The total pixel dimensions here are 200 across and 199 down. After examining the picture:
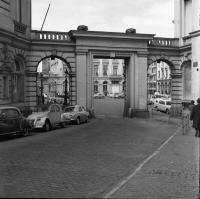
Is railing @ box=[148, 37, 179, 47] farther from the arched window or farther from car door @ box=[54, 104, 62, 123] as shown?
car door @ box=[54, 104, 62, 123]

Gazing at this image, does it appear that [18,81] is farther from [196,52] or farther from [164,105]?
[164,105]

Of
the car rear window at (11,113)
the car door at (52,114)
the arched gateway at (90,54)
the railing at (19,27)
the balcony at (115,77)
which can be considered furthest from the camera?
the balcony at (115,77)

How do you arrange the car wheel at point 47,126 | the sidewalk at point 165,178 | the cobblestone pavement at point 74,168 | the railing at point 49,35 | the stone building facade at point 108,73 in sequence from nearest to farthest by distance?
the sidewalk at point 165,178 → the cobblestone pavement at point 74,168 → the car wheel at point 47,126 → the railing at point 49,35 → the stone building facade at point 108,73

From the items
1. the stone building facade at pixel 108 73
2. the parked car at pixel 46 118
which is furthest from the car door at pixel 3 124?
the stone building facade at pixel 108 73

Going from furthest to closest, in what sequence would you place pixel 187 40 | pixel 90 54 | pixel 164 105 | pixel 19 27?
1. pixel 164 105
2. pixel 187 40
3. pixel 90 54
4. pixel 19 27

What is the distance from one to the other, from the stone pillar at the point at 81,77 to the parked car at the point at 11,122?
14214 millimetres

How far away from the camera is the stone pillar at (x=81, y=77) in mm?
34812

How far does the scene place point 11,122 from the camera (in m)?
19.4

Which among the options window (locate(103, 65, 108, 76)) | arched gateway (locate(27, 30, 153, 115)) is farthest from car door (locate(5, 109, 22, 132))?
window (locate(103, 65, 108, 76))

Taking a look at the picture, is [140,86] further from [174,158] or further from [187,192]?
[187,192]

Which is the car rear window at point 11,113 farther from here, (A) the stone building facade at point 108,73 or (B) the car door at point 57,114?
(A) the stone building facade at point 108,73

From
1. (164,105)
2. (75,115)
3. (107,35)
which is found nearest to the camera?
(75,115)

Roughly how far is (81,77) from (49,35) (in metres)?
4.51

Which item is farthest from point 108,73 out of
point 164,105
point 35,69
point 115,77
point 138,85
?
point 35,69
